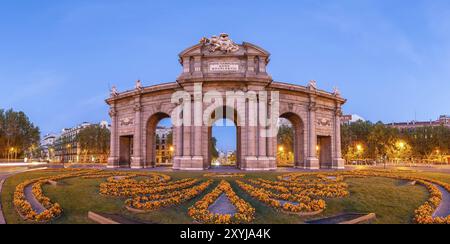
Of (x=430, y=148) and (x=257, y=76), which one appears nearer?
(x=257, y=76)

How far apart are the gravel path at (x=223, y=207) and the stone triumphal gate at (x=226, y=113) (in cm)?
1716

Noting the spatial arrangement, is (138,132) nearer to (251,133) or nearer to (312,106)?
(251,133)

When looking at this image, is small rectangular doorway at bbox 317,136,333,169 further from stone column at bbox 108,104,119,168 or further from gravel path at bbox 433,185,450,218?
stone column at bbox 108,104,119,168

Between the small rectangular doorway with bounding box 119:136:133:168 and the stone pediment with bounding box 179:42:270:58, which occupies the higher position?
the stone pediment with bounding box 179:42:270:58

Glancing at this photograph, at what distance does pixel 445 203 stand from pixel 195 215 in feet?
43.8

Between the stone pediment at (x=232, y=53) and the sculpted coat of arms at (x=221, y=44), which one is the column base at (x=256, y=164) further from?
the sculpted coat of arms at (x=221, y=44)

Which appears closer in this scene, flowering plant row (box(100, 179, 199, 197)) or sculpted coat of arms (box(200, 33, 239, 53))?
flowering plant row (box(100, 179, 199, 197))

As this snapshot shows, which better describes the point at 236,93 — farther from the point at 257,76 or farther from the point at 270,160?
the point at 270,160

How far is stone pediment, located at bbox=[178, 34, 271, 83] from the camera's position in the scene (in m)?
32.8

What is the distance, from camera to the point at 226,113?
39312 millimetres

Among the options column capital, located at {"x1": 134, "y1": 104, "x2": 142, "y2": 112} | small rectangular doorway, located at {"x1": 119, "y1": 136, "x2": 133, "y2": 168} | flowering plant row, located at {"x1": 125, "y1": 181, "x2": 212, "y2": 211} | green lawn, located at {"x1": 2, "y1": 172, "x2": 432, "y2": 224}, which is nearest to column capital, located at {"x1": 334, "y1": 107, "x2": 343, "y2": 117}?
green lawn, located at {"x1": 2, "y1": 172, "x2": 432, "y2": 224}
